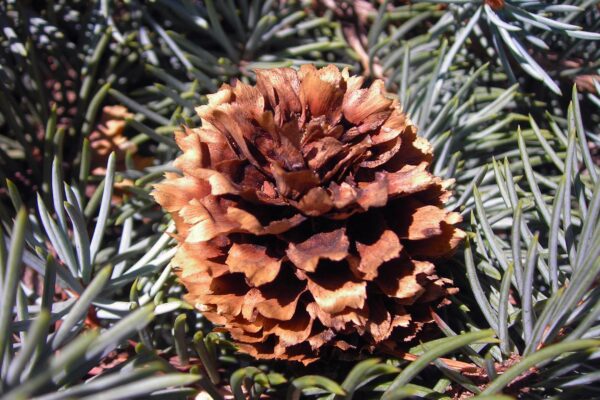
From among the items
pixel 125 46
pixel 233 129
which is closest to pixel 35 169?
pixel 125 46

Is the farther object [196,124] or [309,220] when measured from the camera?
[196,124]

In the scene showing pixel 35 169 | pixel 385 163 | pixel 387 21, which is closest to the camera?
pixel 385 163

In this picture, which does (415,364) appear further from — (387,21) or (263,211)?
(387,21)

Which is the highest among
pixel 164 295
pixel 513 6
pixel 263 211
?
pixel 513 6
